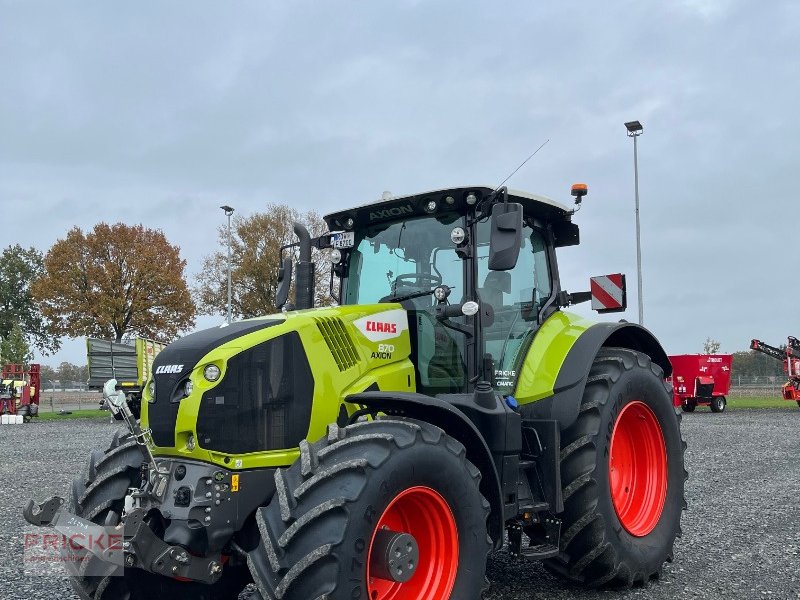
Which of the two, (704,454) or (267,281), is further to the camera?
(267,281)

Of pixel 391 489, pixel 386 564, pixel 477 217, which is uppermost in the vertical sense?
pixel 477 217

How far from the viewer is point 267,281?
113 feet

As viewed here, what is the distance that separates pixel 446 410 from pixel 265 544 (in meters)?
1.29

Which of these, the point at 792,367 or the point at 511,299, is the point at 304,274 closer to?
the point at 511,299

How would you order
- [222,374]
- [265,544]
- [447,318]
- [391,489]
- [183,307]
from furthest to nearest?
[183,307], [447,318], [222,374], [391,489], [265,544]

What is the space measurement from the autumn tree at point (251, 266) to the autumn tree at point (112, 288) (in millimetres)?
3648

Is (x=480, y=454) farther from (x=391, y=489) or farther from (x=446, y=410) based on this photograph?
(x=391, y=489)

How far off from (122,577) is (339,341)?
1.81 meters

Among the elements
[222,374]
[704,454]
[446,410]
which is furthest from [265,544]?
[704,454]

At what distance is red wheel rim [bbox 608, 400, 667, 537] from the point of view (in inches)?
233

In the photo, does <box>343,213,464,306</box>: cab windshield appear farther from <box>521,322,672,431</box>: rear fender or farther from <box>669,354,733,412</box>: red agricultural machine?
<box>669,354,733,412</box>: red agricultural machine

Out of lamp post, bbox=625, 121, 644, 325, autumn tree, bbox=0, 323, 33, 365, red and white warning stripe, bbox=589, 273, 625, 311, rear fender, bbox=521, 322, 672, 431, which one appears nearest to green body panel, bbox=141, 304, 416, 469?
rear fender, bbox=521, 322, 672, 431

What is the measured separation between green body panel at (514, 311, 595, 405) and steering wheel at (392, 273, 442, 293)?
0.89m

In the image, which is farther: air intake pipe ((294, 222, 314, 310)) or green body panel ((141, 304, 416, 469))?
air intake pipe ((294, 222, 314, 310))
